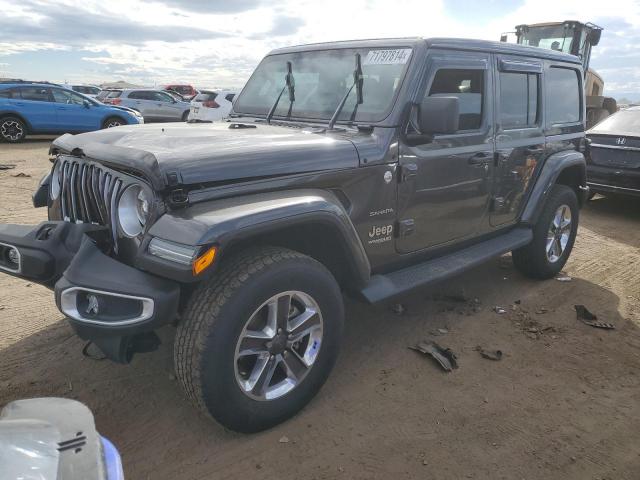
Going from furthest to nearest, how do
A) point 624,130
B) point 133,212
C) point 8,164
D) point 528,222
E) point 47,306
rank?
point 8,164
point 624,130
point 528,222
point 47,306
point 133,212

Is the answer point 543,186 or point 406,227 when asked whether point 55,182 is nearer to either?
point 406,227

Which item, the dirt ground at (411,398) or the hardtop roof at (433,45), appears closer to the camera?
the dirt ground at (411,398)

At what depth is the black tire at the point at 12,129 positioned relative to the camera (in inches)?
515

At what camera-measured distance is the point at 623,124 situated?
26.1 ft

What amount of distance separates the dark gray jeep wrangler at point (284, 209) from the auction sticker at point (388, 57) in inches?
0.5

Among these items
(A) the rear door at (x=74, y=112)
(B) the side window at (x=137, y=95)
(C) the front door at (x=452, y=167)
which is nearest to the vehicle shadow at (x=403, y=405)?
(C) the front door at (x=452, y=167)

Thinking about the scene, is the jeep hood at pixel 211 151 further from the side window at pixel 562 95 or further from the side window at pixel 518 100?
the side window at pixel 562 95

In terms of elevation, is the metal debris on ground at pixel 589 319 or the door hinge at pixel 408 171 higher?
the door hinge at pixel 408 171

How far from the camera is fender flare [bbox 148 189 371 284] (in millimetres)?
2217

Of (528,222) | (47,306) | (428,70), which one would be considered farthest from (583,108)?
(47,306)

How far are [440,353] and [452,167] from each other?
1.28 m

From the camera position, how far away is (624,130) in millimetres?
7758

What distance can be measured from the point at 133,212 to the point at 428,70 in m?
2.05

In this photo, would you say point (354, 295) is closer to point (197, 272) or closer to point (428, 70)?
point (197, 272)
